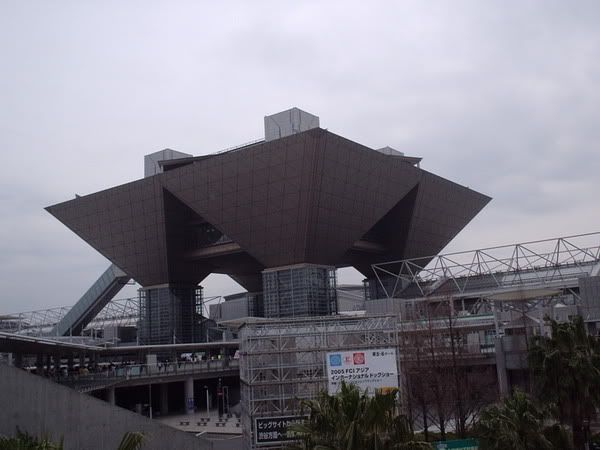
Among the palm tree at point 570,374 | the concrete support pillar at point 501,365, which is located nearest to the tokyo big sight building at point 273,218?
the concrete support pillar at point 501,365

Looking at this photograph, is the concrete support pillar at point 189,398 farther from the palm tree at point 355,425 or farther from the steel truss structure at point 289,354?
the palm tree at point 355,425

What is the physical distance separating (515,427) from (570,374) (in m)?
7.38

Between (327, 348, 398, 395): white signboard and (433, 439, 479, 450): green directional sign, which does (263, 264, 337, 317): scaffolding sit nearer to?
(327, 348, 398, 395): white signboard

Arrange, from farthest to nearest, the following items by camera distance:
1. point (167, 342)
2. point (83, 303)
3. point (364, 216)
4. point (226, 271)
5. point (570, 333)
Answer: point (83, 303) → point (226, 271) → point (167, 342) → point (364, 216) → point (570, 333)

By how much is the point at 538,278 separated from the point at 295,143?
33645 mm

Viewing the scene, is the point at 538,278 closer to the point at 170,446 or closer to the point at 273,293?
the point at 273,293

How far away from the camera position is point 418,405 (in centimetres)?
3809

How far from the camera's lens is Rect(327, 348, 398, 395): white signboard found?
3272 cm

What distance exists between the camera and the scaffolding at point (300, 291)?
73250 mm

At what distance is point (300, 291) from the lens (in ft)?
240

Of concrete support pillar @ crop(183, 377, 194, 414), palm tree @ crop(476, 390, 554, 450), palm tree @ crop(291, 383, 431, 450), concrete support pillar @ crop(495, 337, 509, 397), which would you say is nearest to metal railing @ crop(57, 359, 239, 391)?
concrete support pillar @ crop(183, 377, 194, 414)

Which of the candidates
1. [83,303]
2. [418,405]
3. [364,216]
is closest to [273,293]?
[364,216]

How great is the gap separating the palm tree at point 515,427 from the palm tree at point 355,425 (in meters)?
6.91

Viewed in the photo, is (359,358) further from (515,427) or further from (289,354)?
(515,427)
